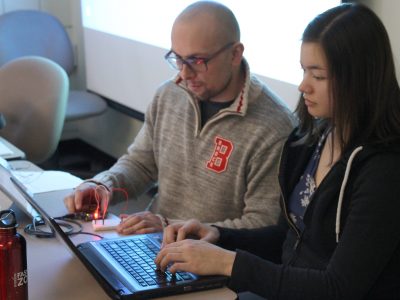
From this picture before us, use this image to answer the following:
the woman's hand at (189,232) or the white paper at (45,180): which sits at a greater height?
the woman's hand at (189,232)

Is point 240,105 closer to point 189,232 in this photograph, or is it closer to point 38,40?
point 189,232

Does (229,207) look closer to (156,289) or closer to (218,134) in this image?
(218,134)

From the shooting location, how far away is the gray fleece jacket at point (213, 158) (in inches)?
71.3

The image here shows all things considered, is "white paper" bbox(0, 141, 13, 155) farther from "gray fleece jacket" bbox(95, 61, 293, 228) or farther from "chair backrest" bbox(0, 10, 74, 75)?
"chair backrest" bbox(0, 10, 74, 75)

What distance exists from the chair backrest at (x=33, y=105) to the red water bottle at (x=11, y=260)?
1.90 meters

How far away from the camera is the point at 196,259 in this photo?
1.33m

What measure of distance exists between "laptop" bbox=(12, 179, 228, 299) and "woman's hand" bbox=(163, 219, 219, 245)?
0.11ft

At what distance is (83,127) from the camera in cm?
470

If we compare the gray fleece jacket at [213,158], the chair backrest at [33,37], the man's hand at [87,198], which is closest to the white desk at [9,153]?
the gray fleece jacket at [213,158]

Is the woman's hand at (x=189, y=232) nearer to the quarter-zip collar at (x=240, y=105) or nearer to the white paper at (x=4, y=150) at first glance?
the quarter-zip collar at (x=240, y=105)

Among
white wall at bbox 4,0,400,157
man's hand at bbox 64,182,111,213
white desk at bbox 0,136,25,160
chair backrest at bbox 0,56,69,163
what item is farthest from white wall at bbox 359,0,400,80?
white wall at bbox 4,0,400,157

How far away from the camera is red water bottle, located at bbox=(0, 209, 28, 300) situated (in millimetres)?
1120

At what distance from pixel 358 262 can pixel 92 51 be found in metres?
3.20

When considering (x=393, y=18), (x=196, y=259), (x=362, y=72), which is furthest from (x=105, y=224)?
(x=393, y=18)
